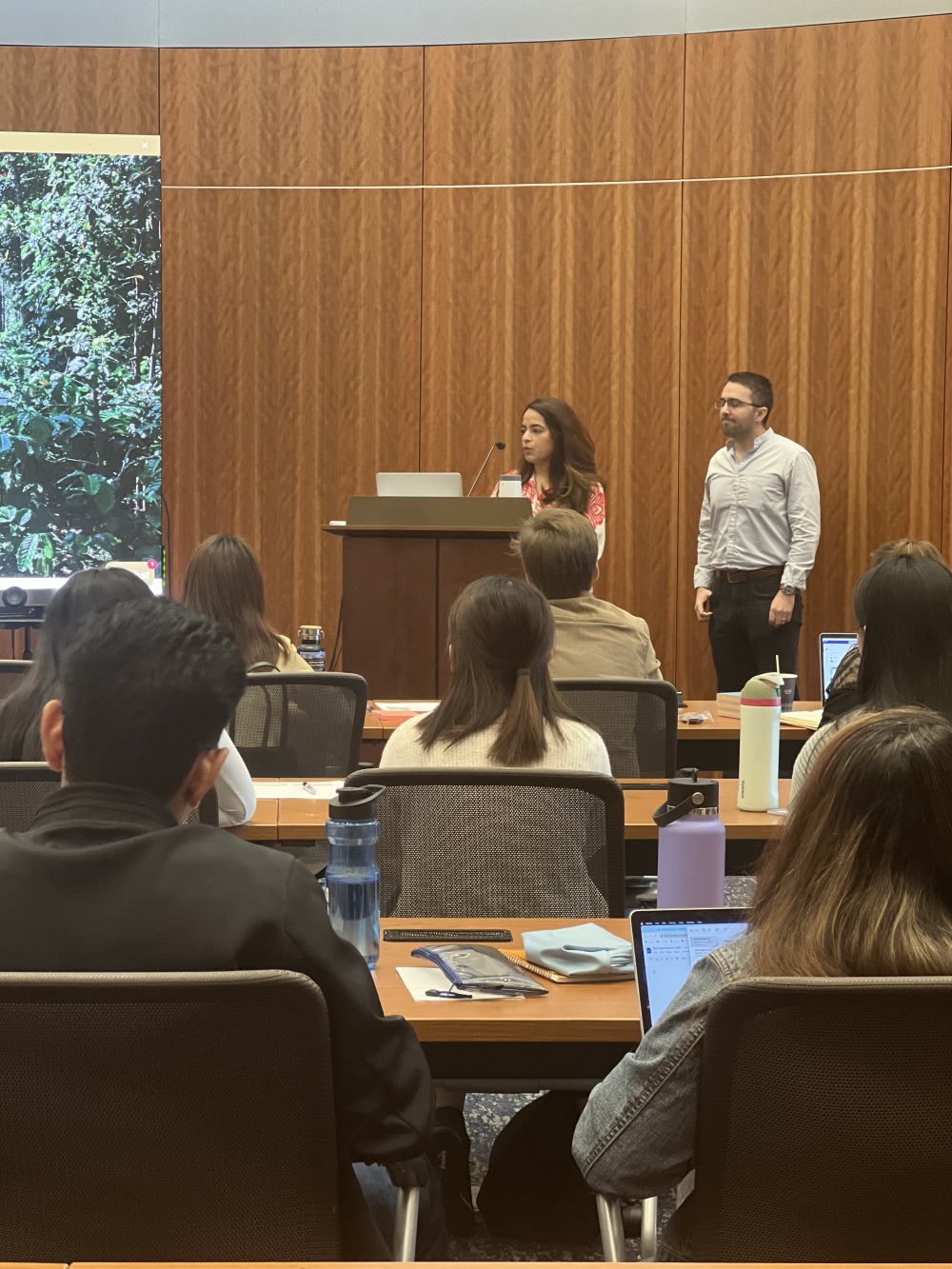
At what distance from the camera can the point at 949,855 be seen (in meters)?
1.39

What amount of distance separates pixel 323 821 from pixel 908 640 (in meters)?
1.23

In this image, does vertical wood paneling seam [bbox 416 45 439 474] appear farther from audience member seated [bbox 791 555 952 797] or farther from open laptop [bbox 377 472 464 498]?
audience member seated [bbox 791 555 952 797]

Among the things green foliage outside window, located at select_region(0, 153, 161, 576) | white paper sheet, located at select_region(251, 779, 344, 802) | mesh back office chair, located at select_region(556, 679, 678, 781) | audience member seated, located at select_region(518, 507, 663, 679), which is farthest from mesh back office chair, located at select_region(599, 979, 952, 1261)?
green foliage outside window, located at select_region(0, 153, 161, 576)

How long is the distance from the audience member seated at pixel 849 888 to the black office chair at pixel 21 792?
1.40 metres

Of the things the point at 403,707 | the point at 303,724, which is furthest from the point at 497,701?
the point at 403,707

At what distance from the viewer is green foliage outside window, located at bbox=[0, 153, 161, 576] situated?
816cm

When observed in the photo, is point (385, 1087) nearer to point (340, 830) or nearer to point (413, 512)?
point (340, 830)

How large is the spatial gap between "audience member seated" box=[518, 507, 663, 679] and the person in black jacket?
2.49m

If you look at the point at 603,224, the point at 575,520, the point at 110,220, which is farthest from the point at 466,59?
the point at 575,520

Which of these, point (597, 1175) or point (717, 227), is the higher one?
point (717, 227)

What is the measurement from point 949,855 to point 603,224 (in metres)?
7.13

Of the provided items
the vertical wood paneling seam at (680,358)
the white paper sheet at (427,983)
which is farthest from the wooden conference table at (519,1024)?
the vertical wood paneling seam at (680,358)

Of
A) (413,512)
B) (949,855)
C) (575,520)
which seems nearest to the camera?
(949,855)

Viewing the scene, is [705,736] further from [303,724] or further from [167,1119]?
[167,1119]
